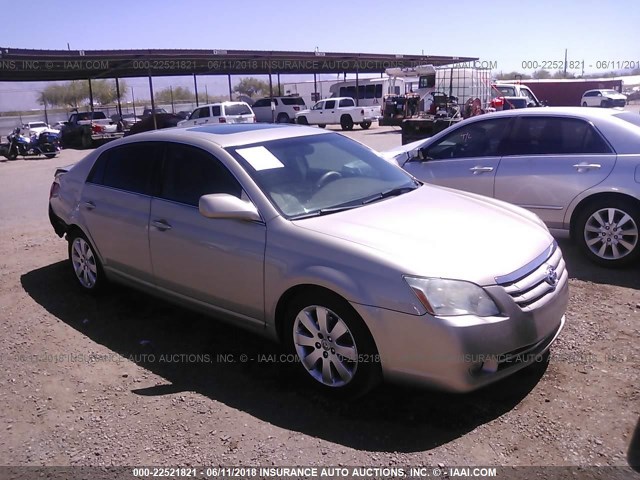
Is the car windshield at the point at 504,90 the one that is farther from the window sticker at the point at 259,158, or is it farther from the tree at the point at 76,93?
the tree at the point at 76,93

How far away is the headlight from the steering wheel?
1.31 m

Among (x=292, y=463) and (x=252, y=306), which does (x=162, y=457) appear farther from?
(x=252, y=306)

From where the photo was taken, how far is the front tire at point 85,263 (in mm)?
5254

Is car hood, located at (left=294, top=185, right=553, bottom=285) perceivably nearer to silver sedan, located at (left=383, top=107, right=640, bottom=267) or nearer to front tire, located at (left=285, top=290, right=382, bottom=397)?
front tire, located at (left=285, top=290, right=382, bottom=397)

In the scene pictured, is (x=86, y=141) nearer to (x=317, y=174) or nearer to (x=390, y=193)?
(x=317, y=174)

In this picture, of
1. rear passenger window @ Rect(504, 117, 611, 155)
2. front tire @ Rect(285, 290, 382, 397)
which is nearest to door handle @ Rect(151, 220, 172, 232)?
front tire @ Rect(285, 290, 382, 397)

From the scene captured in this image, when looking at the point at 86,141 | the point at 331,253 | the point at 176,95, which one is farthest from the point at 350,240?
the point at 176,95

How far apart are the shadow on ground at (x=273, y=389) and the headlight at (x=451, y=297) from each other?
1.90ft

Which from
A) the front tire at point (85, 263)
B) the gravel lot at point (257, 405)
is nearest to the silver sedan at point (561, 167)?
the gravel lot at point (257, 405)

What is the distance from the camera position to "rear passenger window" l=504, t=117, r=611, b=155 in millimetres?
5879

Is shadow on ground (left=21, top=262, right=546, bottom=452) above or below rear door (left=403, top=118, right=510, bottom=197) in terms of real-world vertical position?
below

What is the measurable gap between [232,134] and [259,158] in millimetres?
499

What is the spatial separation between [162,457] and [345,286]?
4.39 feet

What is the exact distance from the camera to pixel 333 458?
2.95 metres
